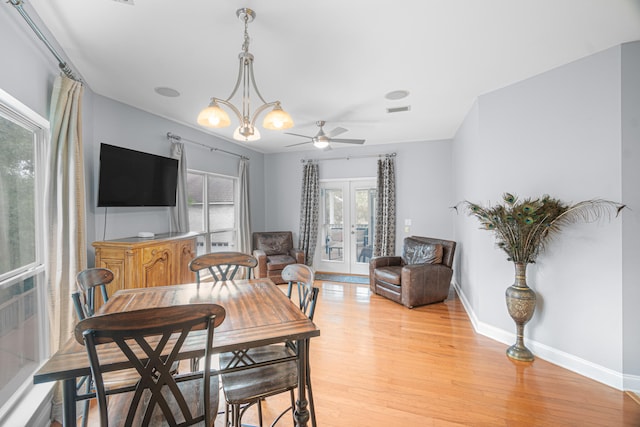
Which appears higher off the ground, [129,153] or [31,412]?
[129,153]

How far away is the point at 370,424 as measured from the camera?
6.40 feet

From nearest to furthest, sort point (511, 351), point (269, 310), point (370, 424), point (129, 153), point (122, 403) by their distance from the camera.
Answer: point (122, 403)
point (269, 310)
point (370, 424)
point (511, 351)
point (129, 153)

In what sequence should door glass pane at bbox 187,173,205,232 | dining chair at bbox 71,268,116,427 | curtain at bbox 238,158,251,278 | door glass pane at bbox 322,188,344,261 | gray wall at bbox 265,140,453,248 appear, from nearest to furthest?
dining chair at bbox 71,268,116,427
door glass pane at bbox 187,173,205,232
gray wall at bbox 265,140,453,248
curtain at bbox 238,158,251,278
door glass pane at bbox 322,188,344,261

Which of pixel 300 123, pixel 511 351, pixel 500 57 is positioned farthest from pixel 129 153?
pixel 511 351

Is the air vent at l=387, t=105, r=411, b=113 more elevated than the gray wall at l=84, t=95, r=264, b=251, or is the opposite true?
the air vent at l=387, t=105, r=411, b=113

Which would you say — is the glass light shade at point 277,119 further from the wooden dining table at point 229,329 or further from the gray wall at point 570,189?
the gray wall at point 570,189

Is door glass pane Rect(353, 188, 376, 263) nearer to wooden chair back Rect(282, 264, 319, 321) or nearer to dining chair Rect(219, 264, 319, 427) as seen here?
wooden chair back Rect(282, 264, 319, 321)

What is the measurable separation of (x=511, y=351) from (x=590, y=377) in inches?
22.5

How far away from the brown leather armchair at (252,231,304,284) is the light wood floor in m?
1.94

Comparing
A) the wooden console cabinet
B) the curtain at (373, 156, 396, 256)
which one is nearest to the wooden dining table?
the wooden console cabinet

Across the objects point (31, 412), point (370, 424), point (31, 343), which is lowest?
point (370, 424)

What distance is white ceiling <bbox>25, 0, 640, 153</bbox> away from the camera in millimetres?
1876

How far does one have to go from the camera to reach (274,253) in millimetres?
5941

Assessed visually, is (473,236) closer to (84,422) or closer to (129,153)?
(84,422)
